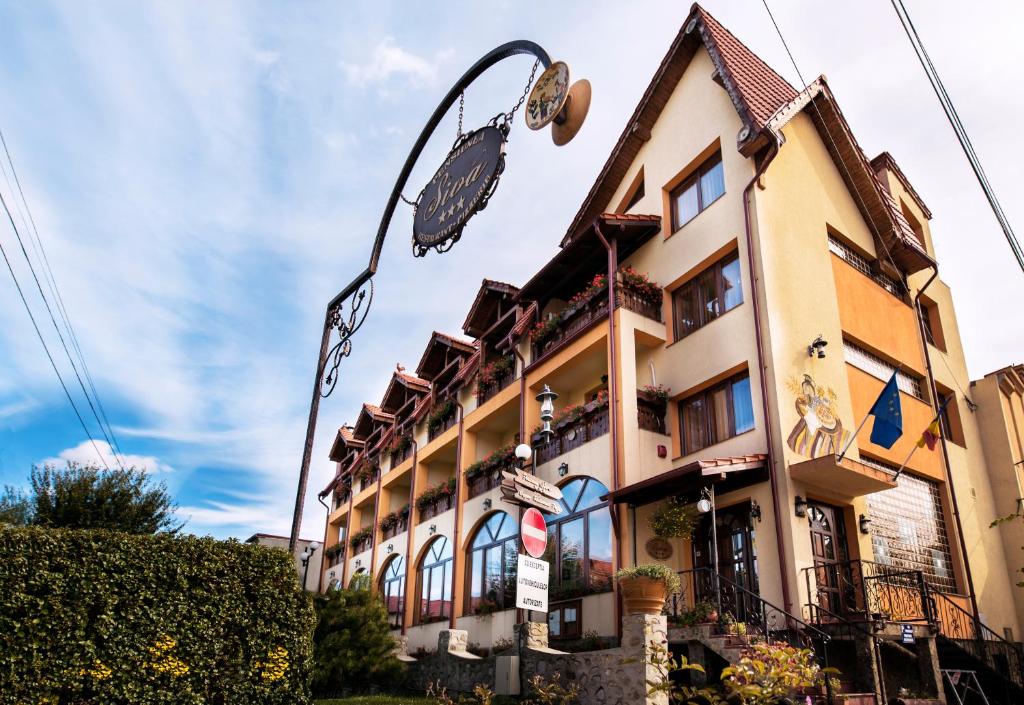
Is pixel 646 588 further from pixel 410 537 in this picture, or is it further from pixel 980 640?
pixel 410 537

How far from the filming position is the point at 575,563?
1587 centimetres

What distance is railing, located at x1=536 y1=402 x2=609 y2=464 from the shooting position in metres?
15.9

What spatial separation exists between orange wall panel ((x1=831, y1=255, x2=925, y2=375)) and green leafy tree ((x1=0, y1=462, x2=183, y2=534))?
18.0m

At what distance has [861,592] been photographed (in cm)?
1345

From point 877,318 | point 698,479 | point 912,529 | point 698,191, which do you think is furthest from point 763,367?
point 698,191

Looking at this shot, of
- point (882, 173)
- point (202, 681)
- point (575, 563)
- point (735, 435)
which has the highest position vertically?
point (882, 173)

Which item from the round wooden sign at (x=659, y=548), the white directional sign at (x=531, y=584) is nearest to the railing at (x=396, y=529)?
the round wooden sign at (x=659, y=548)

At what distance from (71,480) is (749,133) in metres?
18.7

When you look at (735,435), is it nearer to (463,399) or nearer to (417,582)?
(463,399)

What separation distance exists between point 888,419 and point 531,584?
7603 mm

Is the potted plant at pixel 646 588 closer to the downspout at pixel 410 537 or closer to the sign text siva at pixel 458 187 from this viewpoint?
the sign text siva at pixel 458 187

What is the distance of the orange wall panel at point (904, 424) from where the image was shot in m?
15.5

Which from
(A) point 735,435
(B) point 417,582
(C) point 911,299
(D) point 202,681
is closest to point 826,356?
(A) point 735,435

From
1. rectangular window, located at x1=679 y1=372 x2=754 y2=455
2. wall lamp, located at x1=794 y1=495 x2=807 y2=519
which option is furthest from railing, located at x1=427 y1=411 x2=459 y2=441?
wall lamp, located at x1=794 y1=495 x2=807 y2=519
